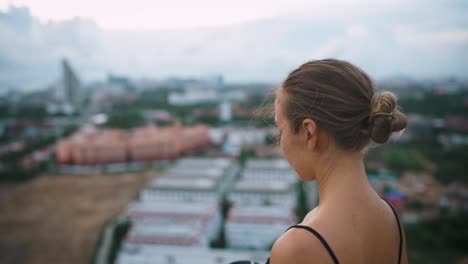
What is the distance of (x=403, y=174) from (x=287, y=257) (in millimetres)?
5745

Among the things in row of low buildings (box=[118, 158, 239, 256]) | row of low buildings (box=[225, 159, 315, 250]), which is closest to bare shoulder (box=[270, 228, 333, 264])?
row of low buildings (box=[118, 158, 239, 256])

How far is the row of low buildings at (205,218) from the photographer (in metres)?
3.11

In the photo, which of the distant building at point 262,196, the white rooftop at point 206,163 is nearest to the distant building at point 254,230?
the distant building at point 262,196

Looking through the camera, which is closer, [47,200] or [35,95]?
[47,200]

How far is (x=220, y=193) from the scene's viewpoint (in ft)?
16.0

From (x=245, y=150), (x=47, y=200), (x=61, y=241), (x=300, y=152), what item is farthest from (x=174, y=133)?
(x=300, y=152)

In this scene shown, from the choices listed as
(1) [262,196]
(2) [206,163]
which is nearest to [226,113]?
(2) [206,163]

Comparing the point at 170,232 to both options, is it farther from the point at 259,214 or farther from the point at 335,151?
the point at 335,151

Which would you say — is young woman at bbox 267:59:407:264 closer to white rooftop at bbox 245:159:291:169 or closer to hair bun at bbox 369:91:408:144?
hair bun at bbox 369:91:408:144

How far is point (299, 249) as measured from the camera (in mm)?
272

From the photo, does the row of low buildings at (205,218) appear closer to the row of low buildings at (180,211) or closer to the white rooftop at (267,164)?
the row of low buildings at (180,211)

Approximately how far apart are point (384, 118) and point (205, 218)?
3586mm

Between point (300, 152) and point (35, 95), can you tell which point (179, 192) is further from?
point (35, 95)

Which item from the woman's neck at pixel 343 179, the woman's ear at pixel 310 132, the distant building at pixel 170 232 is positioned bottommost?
the distant building at pixel 170 232
